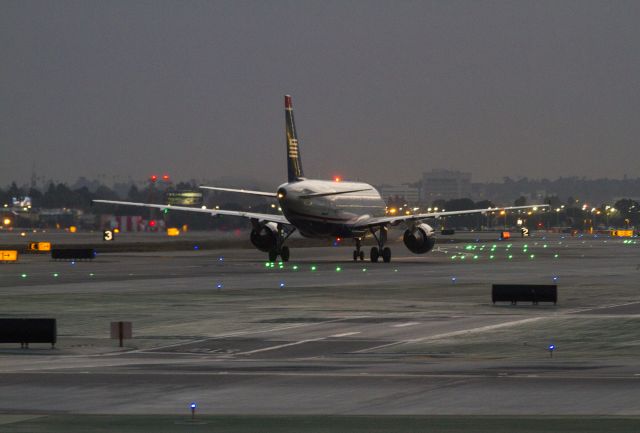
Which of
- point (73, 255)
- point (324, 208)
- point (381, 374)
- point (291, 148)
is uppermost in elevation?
point (291, 148)

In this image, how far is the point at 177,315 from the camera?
150 feet

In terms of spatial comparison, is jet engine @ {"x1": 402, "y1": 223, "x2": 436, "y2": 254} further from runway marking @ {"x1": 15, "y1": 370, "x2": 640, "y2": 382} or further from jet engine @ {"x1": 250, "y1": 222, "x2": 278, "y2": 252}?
runway marking @ {"x1": 15, "y1": 370, "x2": 640, "y2": 382}

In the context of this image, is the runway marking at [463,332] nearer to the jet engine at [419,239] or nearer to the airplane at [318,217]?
the airplane at [318,217]

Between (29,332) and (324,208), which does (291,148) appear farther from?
(29,332)

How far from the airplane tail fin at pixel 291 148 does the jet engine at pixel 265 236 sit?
3931 mm

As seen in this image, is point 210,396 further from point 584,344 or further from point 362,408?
point 584,344

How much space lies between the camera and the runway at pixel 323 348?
23594 millimetres

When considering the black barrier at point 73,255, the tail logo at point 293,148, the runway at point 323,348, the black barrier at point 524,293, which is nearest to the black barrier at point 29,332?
the runway at point 323,348

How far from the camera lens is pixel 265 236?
3780 inches

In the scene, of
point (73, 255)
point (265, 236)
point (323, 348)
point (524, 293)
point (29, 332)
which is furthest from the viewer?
point (73, 255)

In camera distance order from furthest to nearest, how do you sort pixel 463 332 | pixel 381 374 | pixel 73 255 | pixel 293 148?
pixel 73 255, pixel 293 148, pixel 463 332, pixel 381 374

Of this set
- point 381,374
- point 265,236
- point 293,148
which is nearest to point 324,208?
point 265,236

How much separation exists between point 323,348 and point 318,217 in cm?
5876

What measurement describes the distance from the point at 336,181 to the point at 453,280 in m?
31.7
